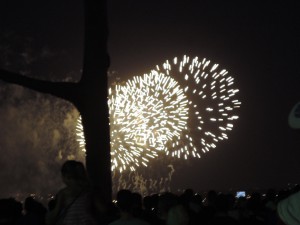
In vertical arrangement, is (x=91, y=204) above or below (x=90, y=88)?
below

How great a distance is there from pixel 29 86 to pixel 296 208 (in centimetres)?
968

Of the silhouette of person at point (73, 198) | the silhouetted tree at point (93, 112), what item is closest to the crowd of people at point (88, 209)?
the silhouette of person at point (73, 198)

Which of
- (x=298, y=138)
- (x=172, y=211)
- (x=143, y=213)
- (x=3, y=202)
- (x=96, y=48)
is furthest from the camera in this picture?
(x=96, y=48)

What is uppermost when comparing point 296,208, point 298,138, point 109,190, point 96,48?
point 96,48

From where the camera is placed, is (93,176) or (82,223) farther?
(93,176)

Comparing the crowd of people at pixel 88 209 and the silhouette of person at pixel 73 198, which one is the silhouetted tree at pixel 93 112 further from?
the silhouette of person at pixel 73 198

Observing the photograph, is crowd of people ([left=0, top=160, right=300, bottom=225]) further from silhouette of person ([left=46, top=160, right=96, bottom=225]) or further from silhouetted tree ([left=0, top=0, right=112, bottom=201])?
silhouetted tree ([left=0, top=0, right=112, bottom=201])

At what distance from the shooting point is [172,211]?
648cm

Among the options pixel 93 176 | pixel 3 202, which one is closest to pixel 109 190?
pixel 93 176

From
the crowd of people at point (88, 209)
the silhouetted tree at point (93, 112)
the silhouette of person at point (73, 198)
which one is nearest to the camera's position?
the crowd of people at point (88, 209)

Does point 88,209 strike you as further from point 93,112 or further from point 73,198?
point 93,112

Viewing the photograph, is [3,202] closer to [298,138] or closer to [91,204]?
[91,204]

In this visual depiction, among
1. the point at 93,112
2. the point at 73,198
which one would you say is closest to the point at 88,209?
the point at 73,198

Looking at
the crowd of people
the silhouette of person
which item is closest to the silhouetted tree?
the crowd of people
